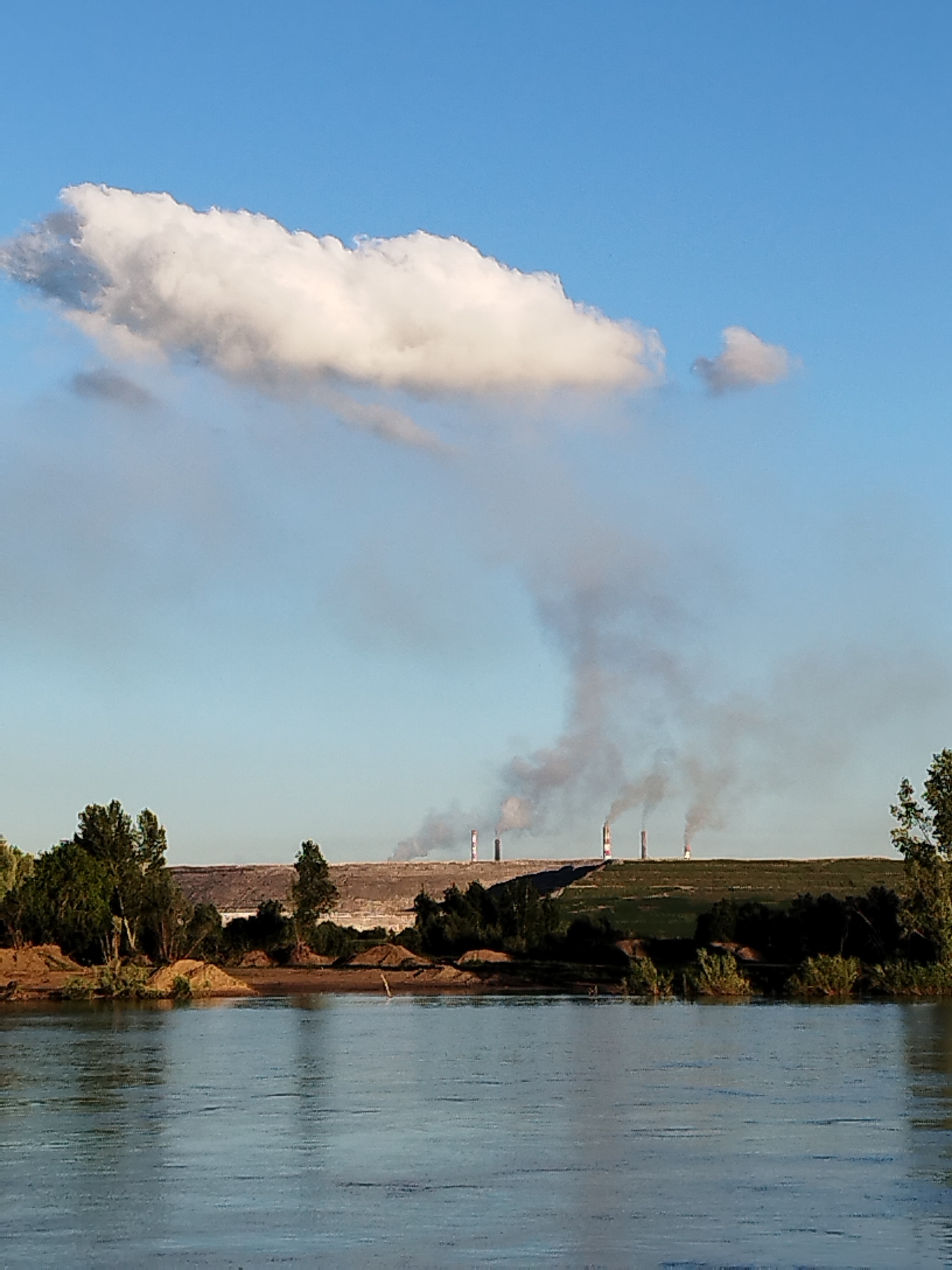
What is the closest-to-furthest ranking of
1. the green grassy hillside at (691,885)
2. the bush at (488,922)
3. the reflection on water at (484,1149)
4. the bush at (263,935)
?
the reflection on water at (484,1149) < the bush at (488,922) < the bush at (263,935) < the green grassy hillside at (691,885)

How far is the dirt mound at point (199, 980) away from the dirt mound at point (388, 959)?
542 inches

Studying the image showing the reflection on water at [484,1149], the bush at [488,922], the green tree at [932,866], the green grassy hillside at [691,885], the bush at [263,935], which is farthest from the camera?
the green grassy hillside at [691,885]

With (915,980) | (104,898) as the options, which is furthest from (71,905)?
(915,980)

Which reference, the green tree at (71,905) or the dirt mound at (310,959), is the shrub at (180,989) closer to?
the green tree at (71,905)

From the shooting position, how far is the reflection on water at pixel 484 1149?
21.1 meters

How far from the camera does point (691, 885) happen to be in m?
176

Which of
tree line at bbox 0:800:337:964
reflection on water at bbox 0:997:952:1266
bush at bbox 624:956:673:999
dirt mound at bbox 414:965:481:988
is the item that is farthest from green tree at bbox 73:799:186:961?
reflection on water at bbox 0:997:952:1266

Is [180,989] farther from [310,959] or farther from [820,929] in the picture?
[820,929]

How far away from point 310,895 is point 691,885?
2878 inches

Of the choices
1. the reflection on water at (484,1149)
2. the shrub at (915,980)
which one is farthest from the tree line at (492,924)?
the reflection on water at (484,1149)

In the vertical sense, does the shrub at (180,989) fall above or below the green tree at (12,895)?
below

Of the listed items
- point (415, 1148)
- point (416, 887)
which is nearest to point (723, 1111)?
point (415, 1148)

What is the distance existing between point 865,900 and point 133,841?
44.6 m

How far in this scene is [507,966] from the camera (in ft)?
332
